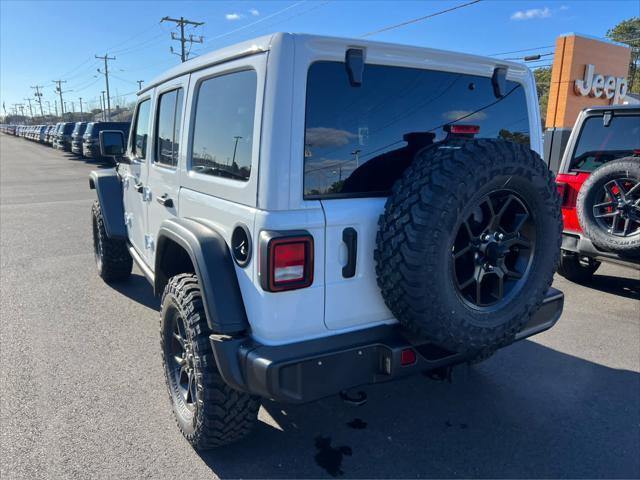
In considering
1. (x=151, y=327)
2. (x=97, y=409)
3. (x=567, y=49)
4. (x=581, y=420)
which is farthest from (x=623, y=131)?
(x=567, y=49)

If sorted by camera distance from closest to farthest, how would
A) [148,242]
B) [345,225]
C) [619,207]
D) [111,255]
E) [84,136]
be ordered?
[345,225], [148,242], [619,207], [111,255], [84,136]

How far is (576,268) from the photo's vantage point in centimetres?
555

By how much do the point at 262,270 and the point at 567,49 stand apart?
59.8ft

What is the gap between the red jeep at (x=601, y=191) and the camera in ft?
14.1

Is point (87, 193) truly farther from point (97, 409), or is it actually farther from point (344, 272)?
point (344, 272)

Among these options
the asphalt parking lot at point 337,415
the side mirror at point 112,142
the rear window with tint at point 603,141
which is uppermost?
the rear window with tint at point 603,141

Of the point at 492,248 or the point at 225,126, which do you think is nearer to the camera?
the point at 492,248

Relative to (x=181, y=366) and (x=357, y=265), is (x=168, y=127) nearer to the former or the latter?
(x=181, y=366)

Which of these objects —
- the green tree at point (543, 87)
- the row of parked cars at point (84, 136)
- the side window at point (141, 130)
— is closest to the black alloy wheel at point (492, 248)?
the side window at point (141, 130)

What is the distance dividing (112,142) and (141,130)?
1.54 feet

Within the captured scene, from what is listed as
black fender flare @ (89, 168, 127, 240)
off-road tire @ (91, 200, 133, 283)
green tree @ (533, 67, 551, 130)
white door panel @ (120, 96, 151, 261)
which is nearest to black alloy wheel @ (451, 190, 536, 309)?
white door panel @ (120, 96, 151, 261)

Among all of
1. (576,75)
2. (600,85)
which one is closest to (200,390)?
(576,75)

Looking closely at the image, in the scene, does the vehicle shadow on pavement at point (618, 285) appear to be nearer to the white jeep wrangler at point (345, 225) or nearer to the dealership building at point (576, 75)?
the white jeep wrangler at point (345, 225)

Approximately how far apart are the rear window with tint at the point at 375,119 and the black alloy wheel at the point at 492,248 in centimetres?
43
